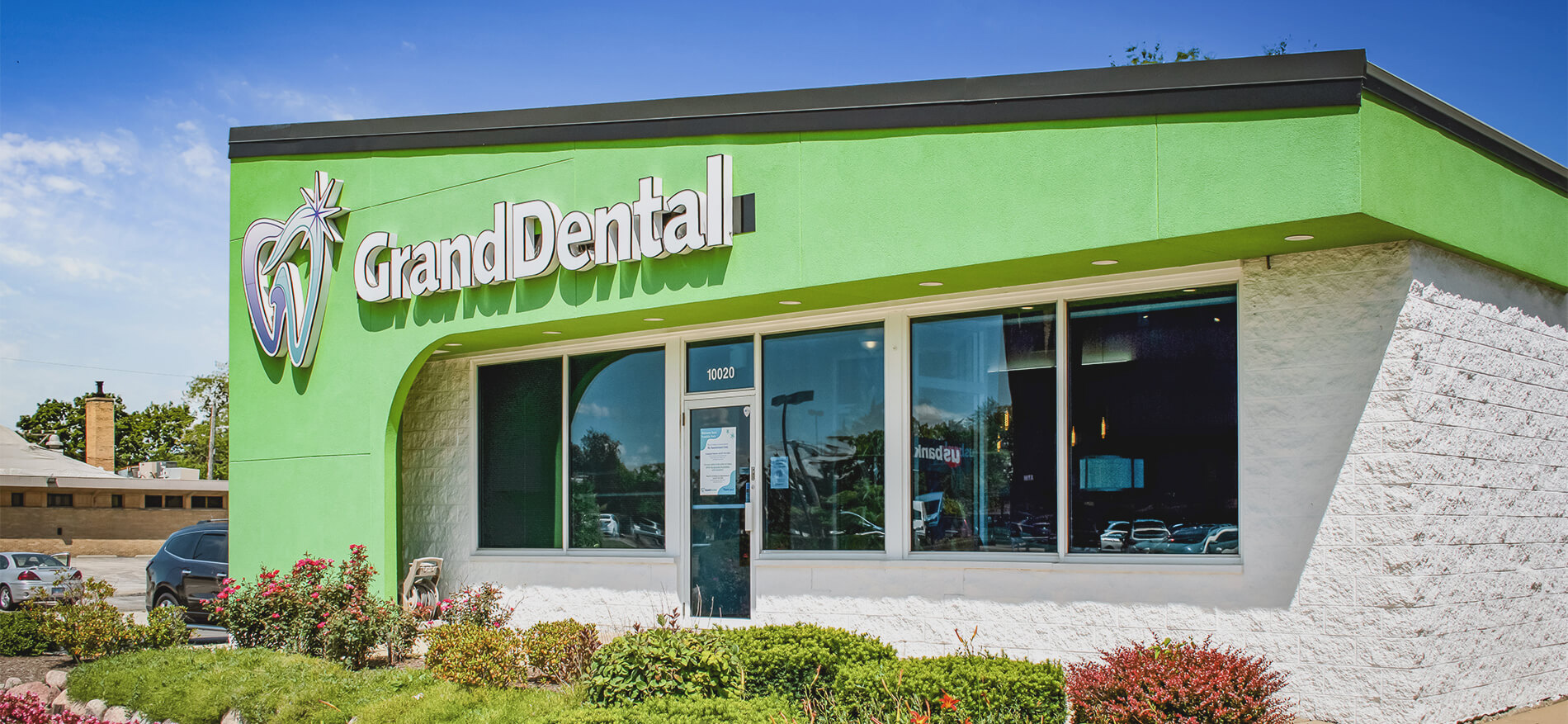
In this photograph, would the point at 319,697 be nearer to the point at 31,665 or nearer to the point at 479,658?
the point at 479,658

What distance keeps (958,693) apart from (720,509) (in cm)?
486

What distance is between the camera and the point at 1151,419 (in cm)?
852

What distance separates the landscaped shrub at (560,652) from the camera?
890cm

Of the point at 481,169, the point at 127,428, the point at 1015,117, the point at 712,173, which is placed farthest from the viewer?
the point at 127,428

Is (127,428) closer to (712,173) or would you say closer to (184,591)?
(184,591)

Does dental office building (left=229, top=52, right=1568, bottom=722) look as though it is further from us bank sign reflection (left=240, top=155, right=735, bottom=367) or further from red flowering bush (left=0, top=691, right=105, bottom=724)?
red flowering bush (left=0, top=691, right=105, bottom=724)

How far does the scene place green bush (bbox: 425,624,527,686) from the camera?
856 cm

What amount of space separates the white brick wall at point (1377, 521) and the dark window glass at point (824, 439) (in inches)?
49.4

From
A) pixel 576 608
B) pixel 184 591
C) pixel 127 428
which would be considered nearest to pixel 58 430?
pixel 127 428

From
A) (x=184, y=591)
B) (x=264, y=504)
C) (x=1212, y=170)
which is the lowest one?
(x=184, y=591)

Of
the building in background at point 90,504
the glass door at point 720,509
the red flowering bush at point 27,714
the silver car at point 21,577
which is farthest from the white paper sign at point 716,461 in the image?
the building in background at point 90,504

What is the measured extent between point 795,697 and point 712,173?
4.57 m

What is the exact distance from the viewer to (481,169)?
1148cm

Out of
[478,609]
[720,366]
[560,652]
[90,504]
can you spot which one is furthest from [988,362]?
[90,504]
